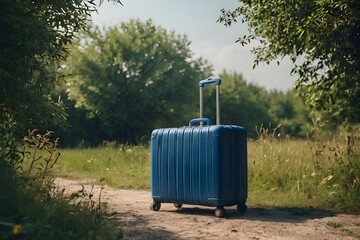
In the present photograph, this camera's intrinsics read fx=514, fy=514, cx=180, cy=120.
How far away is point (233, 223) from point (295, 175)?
13.1 feet

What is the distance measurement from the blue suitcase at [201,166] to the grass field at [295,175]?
1503mm

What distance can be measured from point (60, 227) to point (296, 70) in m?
7.13

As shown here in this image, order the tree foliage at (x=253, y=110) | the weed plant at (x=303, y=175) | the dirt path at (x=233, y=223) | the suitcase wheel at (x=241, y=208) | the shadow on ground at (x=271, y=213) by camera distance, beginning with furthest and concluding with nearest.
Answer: the tree foliage at (x=253, y=110), the weed plant at (x=303, y=175), the suitcase wheel at (x=241, y=208), the shadow on ground at (x=271, y=213), the dirt path at (x=233, y=223)

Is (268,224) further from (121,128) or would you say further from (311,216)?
(121,128)

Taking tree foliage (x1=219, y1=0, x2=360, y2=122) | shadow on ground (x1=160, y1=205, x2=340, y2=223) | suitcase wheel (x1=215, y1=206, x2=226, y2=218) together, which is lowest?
shadow on ground (x1=160, y1=205, x2=340, y2=223)

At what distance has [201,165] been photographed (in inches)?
316

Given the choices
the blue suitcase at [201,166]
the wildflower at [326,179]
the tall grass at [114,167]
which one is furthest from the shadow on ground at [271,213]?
the tall grass at [114,167]

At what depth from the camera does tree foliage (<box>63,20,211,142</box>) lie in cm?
2933

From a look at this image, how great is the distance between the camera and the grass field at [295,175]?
30.6ft

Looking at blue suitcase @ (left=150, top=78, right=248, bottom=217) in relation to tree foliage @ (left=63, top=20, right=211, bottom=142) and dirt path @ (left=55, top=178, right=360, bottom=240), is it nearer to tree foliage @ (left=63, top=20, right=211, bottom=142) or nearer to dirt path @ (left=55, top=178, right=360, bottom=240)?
dirt path @ (left=55, top=178, right=360, bottom=240)

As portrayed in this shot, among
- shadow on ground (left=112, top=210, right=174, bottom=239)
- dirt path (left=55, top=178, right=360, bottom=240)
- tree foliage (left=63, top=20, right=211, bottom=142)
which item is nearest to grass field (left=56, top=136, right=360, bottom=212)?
dirt path (left=55, top=178, right=360, bottom=240)

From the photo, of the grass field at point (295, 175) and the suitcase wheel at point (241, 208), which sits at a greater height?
the grass field at point (295, 175)

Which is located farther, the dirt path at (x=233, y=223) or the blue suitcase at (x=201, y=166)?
the blue suitcase at (x=201, y=166)

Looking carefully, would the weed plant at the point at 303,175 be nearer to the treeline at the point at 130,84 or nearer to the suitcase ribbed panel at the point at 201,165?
the suitcase ribbed panel at the point at 201,165
